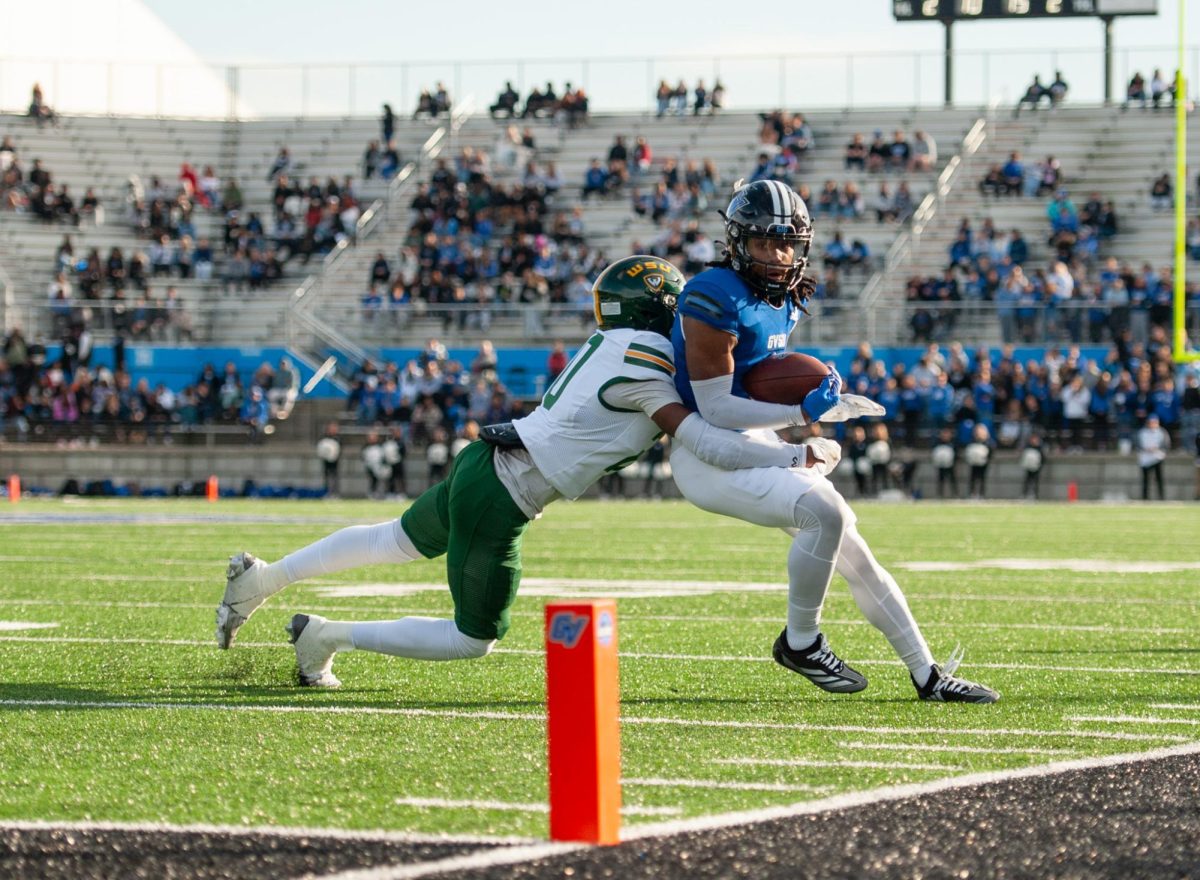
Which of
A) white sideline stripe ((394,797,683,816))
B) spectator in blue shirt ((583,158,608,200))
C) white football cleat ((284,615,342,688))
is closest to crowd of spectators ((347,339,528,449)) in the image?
spectator in blue shirt ((583,158,608,200))

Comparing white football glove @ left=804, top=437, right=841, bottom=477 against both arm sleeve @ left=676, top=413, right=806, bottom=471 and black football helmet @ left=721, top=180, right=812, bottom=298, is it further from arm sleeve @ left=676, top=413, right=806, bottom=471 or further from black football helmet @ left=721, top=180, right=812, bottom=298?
black football helmet @ left=721, top=180, right=812, bottom=298

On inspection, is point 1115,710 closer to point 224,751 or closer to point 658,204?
point 224,751

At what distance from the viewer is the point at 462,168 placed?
1331 inches

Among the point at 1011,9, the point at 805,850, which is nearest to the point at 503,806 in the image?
the point at 805,850

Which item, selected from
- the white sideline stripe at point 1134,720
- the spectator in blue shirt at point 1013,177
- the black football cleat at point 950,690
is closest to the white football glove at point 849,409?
the black football cleat at point 950,690

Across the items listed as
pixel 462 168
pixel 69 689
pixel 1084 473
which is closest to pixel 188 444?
pixel 462 168

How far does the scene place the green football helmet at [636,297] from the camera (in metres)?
6.05

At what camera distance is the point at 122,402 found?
28375 mm

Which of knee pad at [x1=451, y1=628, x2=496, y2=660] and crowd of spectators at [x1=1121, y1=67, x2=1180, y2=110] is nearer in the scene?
knee pad at [x1=451, y1=628, x2=496, y2=660]

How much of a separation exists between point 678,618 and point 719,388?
129 inches

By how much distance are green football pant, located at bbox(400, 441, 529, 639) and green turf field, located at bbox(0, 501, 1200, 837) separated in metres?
0.30

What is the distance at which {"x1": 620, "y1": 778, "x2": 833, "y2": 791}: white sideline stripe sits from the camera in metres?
4.44

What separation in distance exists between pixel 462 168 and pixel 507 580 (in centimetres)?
2853

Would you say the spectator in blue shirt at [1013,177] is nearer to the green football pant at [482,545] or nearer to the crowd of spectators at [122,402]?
the crowd of spectators at [122,402]
